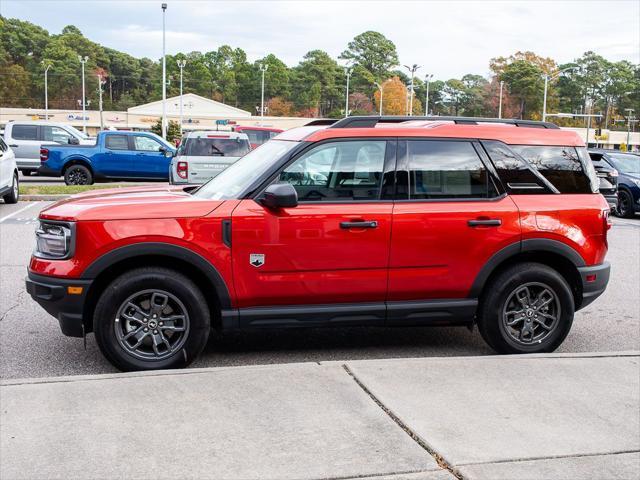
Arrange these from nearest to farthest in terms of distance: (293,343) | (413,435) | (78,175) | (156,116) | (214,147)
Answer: (413,435), (293,343), (214,147), (78,175), (156,116)

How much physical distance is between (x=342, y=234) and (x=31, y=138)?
2150cm

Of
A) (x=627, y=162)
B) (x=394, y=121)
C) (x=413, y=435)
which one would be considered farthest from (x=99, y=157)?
(x=413, y=435)

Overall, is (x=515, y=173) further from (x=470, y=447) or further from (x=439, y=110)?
(x=439, y=110)

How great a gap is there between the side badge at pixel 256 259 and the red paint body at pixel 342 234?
30mm

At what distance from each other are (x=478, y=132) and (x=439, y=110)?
13115 centimetres

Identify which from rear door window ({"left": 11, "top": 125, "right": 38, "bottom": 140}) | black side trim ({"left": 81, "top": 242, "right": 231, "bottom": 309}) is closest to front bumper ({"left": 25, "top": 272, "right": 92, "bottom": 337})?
black side trim ({"left": 81, "top": 242, "right": 231, "bottom": 309})

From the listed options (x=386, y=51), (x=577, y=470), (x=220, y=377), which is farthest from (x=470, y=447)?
(x=386, y=51)

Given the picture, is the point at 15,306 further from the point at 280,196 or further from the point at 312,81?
the point at 312,81

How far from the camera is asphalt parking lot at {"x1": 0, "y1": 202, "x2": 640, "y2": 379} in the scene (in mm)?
5512

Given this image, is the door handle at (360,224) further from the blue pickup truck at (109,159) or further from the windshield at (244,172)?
the blue pickup truck at (109,159)

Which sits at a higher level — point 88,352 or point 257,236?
point 257,236

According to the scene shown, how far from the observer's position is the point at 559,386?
15.7 feet

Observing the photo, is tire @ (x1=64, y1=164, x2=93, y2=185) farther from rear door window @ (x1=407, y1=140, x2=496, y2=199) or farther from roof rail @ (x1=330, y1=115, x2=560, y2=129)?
rear door window @ (x1=407, y1=140, x2=496, y2=199)

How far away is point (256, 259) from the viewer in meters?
5.14
